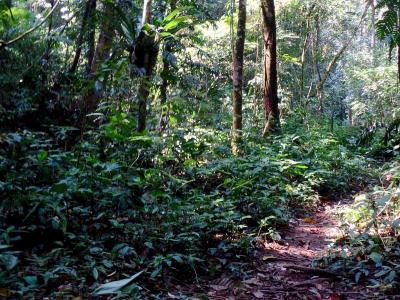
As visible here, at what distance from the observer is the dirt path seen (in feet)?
10.7

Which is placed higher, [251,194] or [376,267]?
[251,194]

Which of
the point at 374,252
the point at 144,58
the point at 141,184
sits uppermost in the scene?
the point at 144,58

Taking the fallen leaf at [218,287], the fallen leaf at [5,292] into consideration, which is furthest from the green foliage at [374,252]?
the fallen leaf at [5,292]

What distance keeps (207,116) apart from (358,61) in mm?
15890

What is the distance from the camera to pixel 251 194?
5.43 meters

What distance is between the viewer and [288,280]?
11.9 feet

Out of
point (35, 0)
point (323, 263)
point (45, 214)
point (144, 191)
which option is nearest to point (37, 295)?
point (45, 214)

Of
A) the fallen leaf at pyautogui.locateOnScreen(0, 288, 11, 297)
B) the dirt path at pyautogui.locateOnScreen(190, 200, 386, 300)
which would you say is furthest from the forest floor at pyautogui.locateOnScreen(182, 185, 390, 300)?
the fallen leaf at pyautogui.locateOnScreen(0, 288, 11, 297)

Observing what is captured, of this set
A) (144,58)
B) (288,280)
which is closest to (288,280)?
(288,280)

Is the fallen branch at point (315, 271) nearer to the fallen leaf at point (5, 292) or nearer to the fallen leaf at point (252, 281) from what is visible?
the fallen leaf at point (252, 281)

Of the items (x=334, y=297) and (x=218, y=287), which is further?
(x=218, y=287)

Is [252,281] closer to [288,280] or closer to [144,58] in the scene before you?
[288,280]

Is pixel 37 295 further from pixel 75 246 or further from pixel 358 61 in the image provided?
pixel 358 61

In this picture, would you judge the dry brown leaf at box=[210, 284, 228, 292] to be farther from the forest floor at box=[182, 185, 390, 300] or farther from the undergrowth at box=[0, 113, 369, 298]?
the undergrowth at box=[0, 113, 369, 298]
